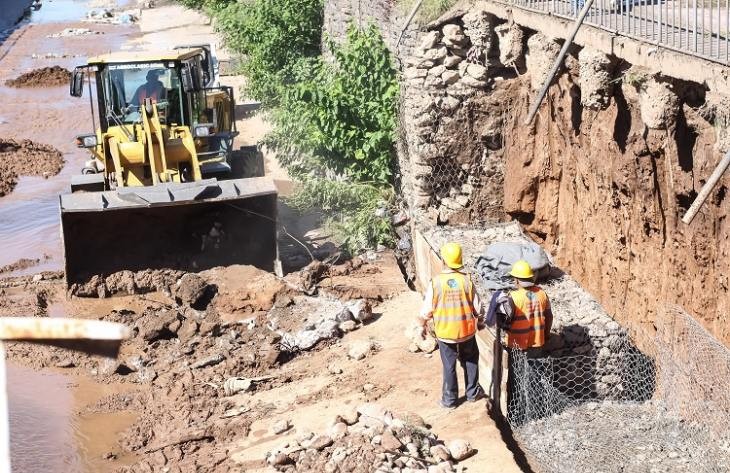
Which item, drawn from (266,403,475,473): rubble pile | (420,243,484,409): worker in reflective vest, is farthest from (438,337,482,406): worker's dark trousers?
(266,403,475,473): rubble pile

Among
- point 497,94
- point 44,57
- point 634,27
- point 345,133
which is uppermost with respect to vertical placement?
point 634,27

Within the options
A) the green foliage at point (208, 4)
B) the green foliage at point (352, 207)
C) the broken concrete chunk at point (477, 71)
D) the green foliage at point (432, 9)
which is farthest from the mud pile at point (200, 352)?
the green foliage at point (208, 4)

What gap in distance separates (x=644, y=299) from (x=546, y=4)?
365 centimetres

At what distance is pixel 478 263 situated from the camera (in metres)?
11.0

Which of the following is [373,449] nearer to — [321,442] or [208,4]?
[321,442]

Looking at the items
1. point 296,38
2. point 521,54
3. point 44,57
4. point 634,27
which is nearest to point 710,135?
point 634,27

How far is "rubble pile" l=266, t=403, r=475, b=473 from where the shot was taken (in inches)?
310

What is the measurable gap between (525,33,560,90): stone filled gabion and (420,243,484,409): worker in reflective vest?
3.02m

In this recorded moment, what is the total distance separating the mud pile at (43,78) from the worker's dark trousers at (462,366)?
89.8 feet

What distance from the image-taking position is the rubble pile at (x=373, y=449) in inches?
310

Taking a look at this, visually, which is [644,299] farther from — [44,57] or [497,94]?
[44,57]

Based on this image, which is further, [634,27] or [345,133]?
[345,133]

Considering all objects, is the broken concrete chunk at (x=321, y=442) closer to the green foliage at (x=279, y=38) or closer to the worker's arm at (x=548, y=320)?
the worker's arm at (x=548, y=320)

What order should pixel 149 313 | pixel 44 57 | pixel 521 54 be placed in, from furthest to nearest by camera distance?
pixel 44 57, pixel 149 313, pixel 521 54
